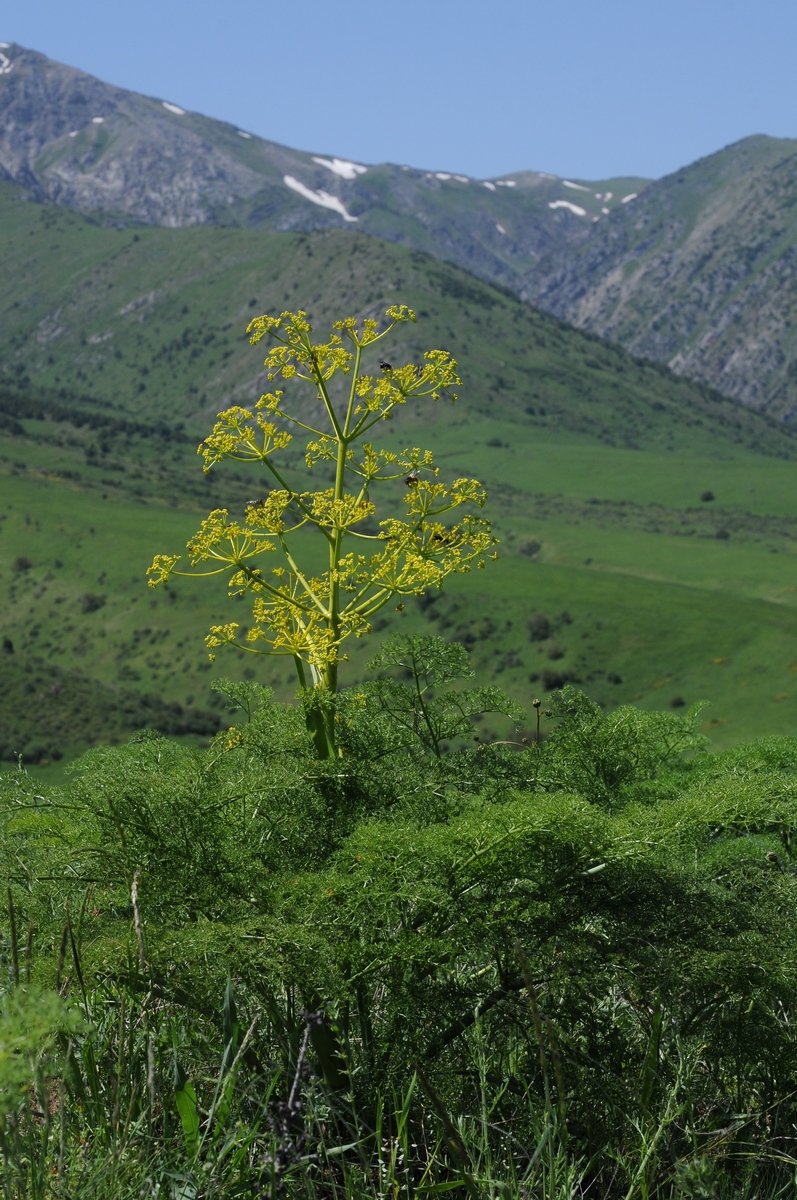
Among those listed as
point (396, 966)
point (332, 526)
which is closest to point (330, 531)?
point (332, 526)

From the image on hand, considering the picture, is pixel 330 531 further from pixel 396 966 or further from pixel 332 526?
pixel 396 966

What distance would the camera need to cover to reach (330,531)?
5930 millimetres

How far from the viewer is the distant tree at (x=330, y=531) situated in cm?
520

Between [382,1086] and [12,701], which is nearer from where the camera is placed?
[382,1086]

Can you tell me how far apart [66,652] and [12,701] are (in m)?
43.1

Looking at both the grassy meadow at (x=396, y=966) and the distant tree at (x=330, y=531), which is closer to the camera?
the grassy meadow at (x=396, y=966)

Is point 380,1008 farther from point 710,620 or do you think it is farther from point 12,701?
point 710,620

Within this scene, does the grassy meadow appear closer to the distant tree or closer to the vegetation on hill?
the vegetation on hill

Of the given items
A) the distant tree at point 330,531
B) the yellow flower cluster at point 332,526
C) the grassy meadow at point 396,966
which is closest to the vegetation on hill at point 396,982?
the grassy meadow at point 396,966

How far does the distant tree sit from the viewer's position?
5.20m

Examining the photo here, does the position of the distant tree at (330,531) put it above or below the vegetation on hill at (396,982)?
above

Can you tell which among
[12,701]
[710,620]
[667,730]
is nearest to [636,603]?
[710,620]

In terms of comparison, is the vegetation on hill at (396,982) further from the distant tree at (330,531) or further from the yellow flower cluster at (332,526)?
the yellow flower cluster at (332,526)

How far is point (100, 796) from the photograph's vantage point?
4543mm
